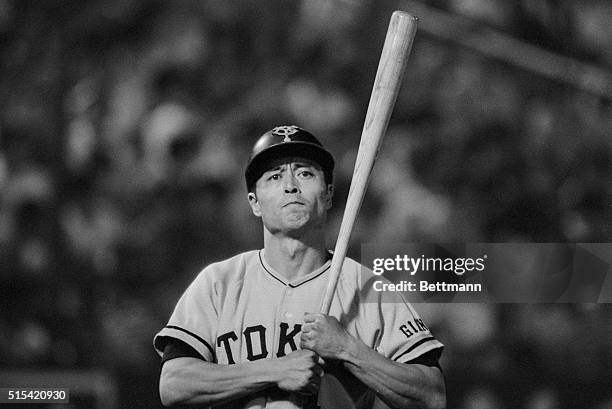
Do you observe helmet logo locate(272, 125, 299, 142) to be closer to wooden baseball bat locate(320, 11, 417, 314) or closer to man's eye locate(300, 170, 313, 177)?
man's eye locate(300, 170, 313, 177)

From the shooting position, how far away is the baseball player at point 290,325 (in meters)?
2.34

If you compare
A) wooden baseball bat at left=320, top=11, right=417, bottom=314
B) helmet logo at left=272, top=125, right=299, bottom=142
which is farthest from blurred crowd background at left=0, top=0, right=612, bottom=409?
wooden baseball bat at left=320, top=11, right=417, bottom=314

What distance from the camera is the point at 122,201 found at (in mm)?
2812

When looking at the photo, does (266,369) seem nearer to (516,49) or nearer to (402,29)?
(402,29)

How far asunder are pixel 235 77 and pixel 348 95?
12.9 inches

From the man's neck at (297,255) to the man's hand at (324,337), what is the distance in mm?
241

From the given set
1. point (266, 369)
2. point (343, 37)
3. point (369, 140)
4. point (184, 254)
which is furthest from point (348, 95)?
point (266, 369)

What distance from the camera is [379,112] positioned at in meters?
2.41

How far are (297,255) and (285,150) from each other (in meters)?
0.27

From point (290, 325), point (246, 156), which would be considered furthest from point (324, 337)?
point (246, 156)

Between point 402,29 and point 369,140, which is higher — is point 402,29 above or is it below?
above

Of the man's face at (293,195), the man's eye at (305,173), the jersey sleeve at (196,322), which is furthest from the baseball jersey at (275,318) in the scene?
the man's eye at (305,173)

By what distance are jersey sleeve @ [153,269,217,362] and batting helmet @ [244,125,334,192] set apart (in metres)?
0.31

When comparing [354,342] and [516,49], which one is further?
[516,49]
